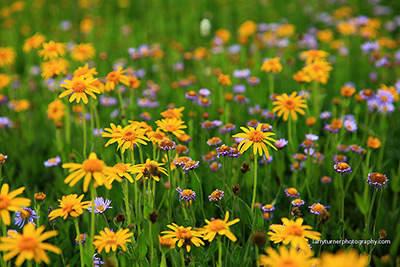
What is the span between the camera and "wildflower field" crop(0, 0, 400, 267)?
1412 mm

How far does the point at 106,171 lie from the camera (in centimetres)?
122

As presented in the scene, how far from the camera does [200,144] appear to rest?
2.58 meters

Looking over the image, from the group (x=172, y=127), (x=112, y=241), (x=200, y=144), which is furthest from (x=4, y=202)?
(x=200, y=144)

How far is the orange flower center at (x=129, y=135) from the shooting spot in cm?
154

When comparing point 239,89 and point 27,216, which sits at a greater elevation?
point 239,89

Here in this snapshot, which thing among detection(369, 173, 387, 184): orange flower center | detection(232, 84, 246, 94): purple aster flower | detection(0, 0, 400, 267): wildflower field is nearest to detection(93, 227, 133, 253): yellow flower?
detection(0, 0, 400, 267): wildflower field

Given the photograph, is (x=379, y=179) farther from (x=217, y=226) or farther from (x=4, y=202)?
(x=4, y=202)

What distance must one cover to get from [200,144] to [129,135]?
3.52 feet

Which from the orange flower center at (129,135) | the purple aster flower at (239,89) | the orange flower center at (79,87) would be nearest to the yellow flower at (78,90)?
the orange flower center at (79,87)

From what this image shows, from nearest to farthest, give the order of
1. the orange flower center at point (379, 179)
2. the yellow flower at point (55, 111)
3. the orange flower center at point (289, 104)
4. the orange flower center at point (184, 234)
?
the orange flower center at point (184, 234), the orange flower center at point (379, 179), the orange flower center at point (289, 104), the yellow flower at point (55, 111)

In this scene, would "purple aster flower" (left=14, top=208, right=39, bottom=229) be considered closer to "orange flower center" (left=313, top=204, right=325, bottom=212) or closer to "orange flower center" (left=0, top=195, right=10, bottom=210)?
"orange flower center" (left=0, top=195, right=10, bottom=210)

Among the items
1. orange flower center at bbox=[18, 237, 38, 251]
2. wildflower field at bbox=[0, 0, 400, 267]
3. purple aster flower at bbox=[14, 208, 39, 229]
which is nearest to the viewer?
orange flower center at bbox=[18, 237, 38, 251]

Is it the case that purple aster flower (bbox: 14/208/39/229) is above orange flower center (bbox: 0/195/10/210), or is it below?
below

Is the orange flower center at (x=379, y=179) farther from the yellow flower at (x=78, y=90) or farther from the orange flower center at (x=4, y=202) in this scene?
the orange flower center at (x=4, y=202)
